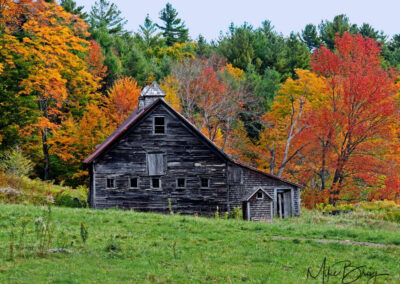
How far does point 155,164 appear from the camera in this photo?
106 feet

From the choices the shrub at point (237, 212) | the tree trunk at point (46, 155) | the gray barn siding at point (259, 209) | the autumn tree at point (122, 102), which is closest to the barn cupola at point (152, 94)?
the shrub at point (237, 212)

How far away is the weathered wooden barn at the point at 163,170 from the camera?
105ft

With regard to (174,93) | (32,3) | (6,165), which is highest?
(32,3)

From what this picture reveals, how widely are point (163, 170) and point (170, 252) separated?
17.9m

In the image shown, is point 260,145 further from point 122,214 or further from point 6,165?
point 122,214

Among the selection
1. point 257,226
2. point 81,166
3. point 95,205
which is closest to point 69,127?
point 81,166

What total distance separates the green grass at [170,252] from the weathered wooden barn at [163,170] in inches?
397

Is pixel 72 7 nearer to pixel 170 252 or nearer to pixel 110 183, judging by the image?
pixel 110 183

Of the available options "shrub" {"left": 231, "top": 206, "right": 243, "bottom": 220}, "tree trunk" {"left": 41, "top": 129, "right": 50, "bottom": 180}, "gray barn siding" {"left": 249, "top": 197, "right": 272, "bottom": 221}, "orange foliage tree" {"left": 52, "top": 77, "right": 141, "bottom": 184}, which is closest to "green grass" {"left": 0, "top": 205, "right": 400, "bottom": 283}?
"gray barn siding" {"left": 249, "top": 197, "right": 272, "bottom": 221}

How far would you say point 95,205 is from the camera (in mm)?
31688

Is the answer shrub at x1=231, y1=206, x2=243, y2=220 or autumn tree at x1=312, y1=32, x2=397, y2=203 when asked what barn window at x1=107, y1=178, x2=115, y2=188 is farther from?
autumn tree at x1=312, y1=32, x2=397, y2=203

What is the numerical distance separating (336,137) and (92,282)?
3623 centimetres

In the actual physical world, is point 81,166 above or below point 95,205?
above

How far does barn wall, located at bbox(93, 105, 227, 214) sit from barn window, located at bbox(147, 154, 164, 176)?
0.27m
